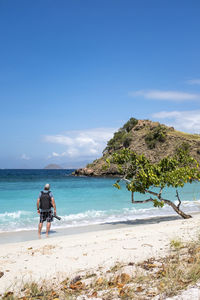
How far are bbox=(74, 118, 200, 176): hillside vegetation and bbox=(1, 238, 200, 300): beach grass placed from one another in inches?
2407

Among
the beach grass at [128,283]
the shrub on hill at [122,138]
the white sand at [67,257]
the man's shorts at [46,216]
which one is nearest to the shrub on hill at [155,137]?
the shrub on hill at [122,138]

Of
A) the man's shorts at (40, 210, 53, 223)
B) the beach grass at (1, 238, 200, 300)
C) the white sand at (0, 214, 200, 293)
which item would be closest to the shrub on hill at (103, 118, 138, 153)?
the man's shorts at (40, 210, 53, 223)

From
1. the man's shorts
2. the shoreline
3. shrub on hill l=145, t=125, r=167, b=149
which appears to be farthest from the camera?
shrub on hill l=145, t=125, r=167, b=149

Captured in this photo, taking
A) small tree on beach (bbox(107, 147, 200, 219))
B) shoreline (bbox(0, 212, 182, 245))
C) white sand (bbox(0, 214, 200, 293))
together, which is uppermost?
small tree on beach (bbox(107, 147, 200, 219))

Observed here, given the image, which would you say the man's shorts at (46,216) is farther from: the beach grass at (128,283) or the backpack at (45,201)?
the beach grass at (128,283)

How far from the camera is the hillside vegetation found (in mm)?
68812

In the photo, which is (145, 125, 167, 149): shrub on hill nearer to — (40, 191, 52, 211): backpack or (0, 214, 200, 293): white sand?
(40, 191, 52, 211): backpack

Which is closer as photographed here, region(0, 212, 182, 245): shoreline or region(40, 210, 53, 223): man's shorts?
region(0, 212, 182, 245): shoreline

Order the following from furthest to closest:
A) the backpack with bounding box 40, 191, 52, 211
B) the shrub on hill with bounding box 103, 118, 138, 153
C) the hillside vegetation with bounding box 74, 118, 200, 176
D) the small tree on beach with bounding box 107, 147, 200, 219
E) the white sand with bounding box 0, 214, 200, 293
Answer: the shrub on hill with bounding box 103, 118, 138, 153 < the hillside vegetation with bounding box 74, 118, 200, 176 < the small tree on beach with bounding box 107, 147, 200, 219 < the backpack with bounding box 40, 191, 52, 211 < the white sand with bounding box 0, 214, 200, 293

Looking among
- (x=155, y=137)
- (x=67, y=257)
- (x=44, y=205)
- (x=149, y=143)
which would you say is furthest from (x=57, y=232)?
(x=155, y=137)

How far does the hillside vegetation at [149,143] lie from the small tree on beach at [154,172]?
52548 millimetres

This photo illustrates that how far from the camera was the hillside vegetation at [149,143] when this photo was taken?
6881 centimetres

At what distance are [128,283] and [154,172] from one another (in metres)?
8.96

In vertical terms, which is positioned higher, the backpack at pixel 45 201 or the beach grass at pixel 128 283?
the backpack at pixel 45 201
